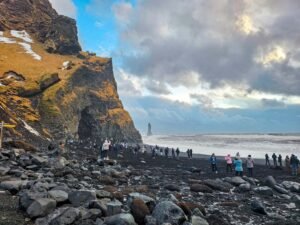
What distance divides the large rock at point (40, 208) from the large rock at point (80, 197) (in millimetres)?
1046

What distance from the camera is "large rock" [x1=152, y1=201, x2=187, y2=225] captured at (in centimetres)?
1129

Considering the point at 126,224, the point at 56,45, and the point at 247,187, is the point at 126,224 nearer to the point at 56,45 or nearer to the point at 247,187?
the point at 247,187

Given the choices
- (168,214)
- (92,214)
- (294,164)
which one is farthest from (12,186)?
(294,164)

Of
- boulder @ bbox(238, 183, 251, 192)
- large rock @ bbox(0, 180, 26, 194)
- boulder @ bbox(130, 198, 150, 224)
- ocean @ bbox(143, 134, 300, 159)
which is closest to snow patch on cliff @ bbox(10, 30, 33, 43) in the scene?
ocean @ bbox(143, 134, 300, 159)

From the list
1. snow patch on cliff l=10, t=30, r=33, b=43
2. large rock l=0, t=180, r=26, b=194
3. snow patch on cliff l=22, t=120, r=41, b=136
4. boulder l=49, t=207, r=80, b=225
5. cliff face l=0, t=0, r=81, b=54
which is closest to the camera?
boulder l=49, t=207, r=80, b=225

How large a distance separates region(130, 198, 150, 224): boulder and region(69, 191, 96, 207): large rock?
1.51 metres

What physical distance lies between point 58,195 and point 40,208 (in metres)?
1.21

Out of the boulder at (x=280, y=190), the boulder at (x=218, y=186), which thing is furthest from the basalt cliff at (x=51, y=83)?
the boulder at (x=280, y=190)

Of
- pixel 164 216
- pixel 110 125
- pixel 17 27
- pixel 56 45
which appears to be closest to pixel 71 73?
pixel 110 125

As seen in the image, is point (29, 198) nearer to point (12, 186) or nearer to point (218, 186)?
point (12, 186)

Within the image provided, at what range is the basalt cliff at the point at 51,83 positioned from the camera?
6738 centimetres

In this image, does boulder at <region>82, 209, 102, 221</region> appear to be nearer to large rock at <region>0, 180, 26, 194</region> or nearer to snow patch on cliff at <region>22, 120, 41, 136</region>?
large rock at <region>0, 180, 26, 194</region>

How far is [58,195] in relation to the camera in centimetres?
1197

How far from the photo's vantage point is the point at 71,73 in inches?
3415
